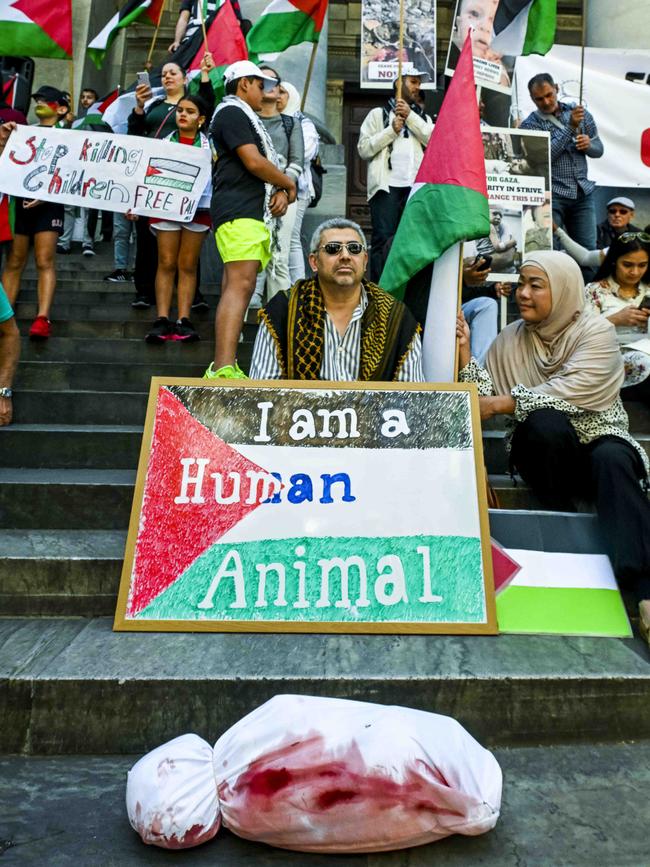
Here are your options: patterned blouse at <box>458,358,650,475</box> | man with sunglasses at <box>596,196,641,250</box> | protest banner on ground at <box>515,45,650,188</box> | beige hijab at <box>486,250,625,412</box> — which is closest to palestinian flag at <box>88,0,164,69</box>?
protest banner on ground at <box>515,45,650,188</box>

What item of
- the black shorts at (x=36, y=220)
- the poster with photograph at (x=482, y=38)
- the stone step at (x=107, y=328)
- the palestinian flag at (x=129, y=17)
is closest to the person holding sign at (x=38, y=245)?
the black shorts at (x=36, y=220)

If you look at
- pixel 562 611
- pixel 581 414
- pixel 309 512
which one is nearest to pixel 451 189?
pixel 581 414

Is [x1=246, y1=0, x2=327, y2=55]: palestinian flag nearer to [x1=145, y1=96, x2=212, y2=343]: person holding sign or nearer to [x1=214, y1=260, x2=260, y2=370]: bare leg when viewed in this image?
[x1=145, y1=96, x2=212, y2=343]: person holding sign

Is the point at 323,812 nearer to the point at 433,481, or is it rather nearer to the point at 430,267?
the point at 433,481

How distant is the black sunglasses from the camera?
3.49 metres

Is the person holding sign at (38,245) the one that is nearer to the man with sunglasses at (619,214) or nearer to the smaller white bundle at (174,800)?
the smaller white bundle at (174,800)

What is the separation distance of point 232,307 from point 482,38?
480 cm

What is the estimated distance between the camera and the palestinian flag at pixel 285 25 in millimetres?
7004

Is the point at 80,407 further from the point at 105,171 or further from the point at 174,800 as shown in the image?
the point at 174,800

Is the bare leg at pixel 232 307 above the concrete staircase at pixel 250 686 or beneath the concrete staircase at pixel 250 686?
above

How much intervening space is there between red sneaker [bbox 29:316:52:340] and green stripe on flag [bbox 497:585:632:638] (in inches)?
147

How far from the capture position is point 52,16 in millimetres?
7020

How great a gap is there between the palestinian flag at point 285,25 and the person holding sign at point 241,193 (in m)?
3.00

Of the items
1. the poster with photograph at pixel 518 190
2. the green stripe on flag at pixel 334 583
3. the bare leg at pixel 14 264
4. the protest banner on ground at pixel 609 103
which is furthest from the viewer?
the protest banner on ground at pixel 609 103
